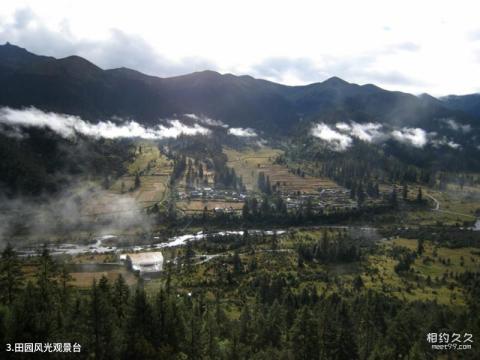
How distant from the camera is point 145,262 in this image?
110 metres

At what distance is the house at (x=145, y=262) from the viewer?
351 ft

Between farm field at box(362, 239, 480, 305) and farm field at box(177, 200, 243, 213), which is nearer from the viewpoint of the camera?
farm field at box(362, 239, 480, 305)

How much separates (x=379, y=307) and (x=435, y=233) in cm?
9064

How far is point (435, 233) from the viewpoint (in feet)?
513

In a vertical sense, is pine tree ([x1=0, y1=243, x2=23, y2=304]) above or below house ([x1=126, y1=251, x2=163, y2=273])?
above

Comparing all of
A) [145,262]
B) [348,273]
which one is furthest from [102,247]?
[348,273]

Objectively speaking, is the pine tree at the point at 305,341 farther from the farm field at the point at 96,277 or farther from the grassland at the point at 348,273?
the farm field at the point at 96,277

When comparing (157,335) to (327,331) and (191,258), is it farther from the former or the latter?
(191,258)

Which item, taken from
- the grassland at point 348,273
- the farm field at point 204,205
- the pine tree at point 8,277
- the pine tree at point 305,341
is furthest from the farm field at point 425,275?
the pine tree at point 8,277

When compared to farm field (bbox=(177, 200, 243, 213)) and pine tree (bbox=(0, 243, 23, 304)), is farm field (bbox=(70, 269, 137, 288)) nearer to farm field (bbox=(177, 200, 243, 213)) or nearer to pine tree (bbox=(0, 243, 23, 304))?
pine tree (bbox=(0, 243, 23, 304))

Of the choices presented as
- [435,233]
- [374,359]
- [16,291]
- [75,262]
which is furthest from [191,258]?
[435,233]

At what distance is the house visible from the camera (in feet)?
351

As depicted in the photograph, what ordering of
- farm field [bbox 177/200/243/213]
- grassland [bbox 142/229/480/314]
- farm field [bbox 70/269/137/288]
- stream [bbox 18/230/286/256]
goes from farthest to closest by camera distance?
farm field [bbox 177/200/243/213] → stream [bbox 18/230/286/256] → grassland [bbox 142/229/480/314] → farm field [bbox 70/269/137/288]

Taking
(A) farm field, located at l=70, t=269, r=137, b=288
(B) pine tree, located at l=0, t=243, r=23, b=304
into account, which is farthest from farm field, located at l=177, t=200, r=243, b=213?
(B) pine tree, located at l=0, t=243, r=23, b=304
